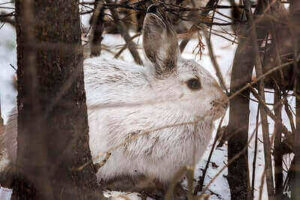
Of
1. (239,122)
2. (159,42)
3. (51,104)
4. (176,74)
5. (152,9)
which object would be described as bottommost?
(239,122)

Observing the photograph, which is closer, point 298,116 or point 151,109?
point 298,116

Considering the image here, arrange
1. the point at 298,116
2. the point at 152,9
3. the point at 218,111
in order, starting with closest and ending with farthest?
the point at 298,116 < the point at 152,9 < the point at 218,111

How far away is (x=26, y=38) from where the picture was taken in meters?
1.55

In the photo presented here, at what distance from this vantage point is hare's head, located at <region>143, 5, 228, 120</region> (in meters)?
2.73

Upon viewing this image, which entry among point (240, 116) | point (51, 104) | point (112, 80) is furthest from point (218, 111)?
point (51, 104)

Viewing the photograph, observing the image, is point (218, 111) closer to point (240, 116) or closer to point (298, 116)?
point (240, 116)

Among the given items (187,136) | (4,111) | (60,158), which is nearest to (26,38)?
(60,158)

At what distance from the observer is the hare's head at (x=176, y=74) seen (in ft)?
8.96

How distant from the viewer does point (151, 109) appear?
2.68 metres

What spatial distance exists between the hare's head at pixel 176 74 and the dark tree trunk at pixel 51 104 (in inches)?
42.1

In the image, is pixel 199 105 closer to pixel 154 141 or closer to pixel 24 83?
pixel 154 141

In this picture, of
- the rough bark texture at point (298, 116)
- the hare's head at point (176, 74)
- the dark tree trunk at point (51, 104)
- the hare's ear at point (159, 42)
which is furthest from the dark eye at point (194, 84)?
the dark tree trunk at point (51, 104)

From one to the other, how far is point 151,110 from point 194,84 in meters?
0.35

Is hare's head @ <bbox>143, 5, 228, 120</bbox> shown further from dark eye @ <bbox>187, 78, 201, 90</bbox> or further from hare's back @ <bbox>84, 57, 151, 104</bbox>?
hare's back @ <bbox>84, 57, 151, 104</bbox>
